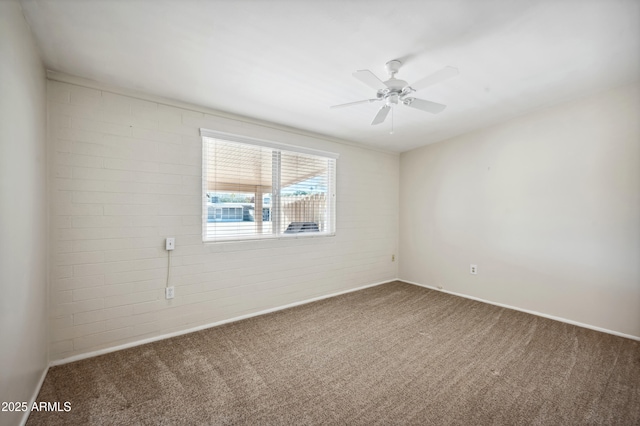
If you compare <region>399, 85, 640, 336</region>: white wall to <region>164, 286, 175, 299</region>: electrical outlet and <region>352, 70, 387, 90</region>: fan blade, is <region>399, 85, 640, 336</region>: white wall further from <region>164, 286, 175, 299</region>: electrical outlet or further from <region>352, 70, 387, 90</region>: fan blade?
<region>164, 286, 175, 299</region>: electrical outlet

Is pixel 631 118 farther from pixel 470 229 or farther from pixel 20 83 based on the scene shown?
pixel 20 83

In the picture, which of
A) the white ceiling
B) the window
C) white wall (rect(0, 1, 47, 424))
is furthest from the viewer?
the window

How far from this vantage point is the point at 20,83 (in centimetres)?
158

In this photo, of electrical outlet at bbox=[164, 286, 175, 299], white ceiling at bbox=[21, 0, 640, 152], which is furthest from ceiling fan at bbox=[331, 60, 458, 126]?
electrical outlet at bbox=[164, 286, 175, 299]

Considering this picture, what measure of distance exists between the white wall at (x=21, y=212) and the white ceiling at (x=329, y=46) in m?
0.31

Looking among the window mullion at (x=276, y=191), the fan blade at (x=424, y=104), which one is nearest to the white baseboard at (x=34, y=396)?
the window mullion at (x=276, y=191)

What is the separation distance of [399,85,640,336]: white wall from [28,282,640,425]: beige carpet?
18.0 inches

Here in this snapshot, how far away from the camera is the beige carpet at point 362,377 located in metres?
1.70

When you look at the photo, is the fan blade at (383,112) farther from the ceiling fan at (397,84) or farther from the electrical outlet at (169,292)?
the electrical outlet at (169,292)

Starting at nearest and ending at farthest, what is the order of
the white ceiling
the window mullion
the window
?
the white ceiling, the window, the window mullion

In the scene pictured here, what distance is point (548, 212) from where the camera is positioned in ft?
10.6

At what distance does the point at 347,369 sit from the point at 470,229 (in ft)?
9.47

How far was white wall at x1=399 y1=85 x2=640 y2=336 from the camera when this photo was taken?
9.00 feet

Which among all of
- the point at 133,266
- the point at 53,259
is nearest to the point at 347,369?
the point at 133,266
